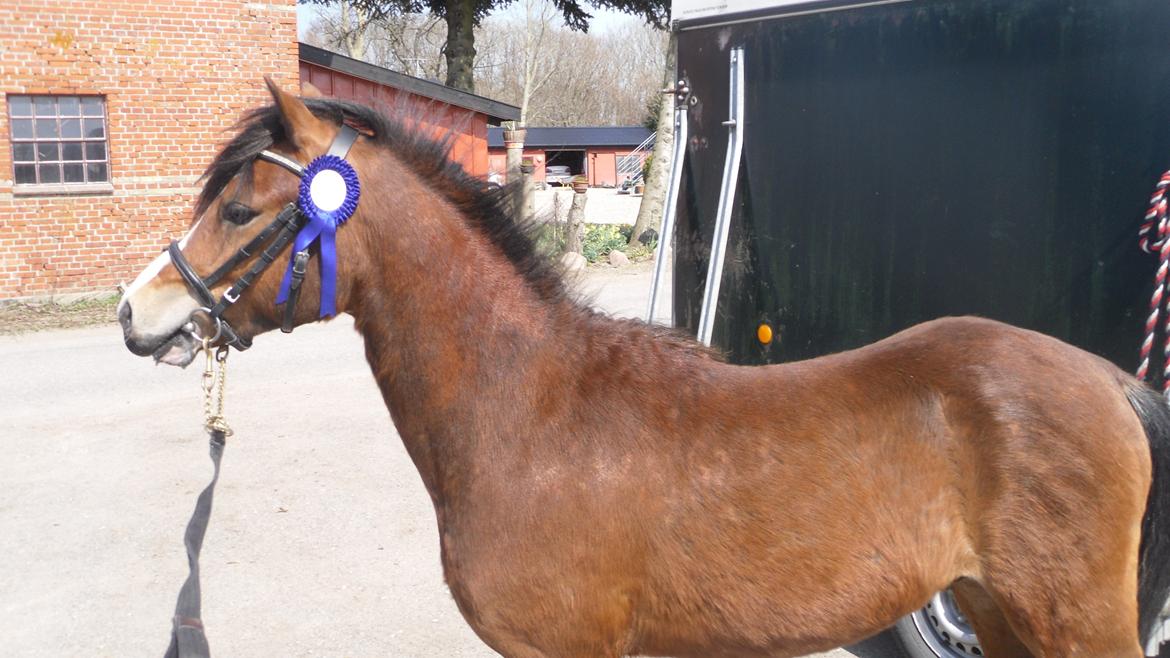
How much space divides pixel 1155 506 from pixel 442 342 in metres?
1.91

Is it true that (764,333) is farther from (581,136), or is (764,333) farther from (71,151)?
(581,136)

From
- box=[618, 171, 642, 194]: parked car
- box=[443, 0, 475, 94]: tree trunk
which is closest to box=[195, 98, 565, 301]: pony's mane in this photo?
box=[443, 0, 475, 94]: tree trunk

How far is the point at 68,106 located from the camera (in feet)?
44.5

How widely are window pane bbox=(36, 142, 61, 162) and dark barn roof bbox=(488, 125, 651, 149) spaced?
146ft

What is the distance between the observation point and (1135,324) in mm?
3023

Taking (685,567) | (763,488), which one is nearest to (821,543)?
(763,488)

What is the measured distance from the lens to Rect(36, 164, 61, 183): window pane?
1355 centimetres

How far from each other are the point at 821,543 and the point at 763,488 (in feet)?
0.63

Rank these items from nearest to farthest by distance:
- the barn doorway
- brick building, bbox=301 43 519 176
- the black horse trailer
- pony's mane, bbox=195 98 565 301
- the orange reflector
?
pony's mane, bbox=195 98 565 301 < the black horse trailer < the orange reflector < brick building, bbox=301 43 519 176 < the barn doorway

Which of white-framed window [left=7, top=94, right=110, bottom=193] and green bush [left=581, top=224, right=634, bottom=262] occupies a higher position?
white-framed window [left=7, top=94, right=110, bottom=193]

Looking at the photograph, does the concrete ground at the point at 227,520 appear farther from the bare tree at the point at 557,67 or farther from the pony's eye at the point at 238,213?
the bare tree at the point at 557,67

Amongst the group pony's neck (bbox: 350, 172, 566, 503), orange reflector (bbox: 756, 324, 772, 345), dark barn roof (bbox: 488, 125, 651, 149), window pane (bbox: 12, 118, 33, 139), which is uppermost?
dark barn roof (bbox: 488, 125, 651, 149)

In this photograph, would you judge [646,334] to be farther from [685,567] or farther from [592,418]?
[685,567]

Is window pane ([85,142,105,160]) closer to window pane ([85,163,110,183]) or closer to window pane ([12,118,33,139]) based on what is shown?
window pane ([85,163,110,183])
